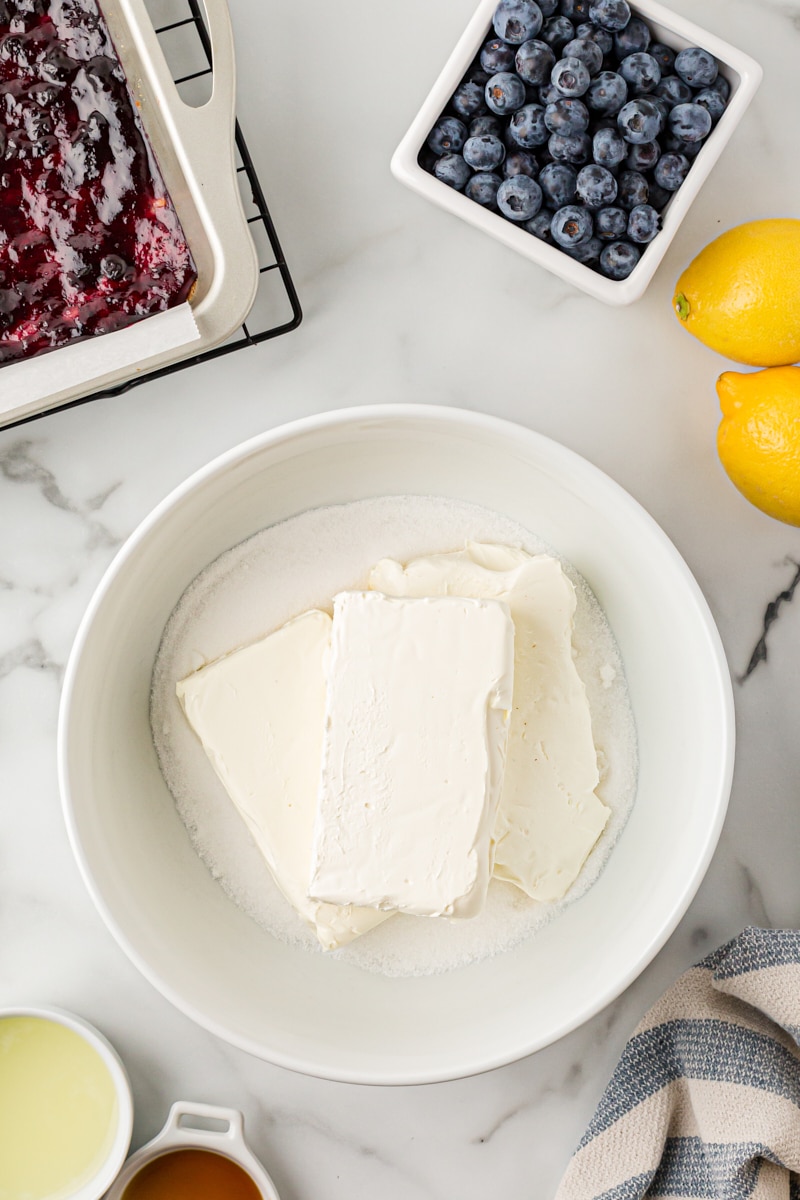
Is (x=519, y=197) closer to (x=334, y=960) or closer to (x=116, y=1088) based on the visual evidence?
(x=334, y=960)

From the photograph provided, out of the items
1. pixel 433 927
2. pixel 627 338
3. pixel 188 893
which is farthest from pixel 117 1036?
pixel 627 338

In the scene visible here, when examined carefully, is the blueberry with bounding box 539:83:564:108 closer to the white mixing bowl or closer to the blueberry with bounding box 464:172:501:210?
the blueberry with bounding box 464:172:501:210

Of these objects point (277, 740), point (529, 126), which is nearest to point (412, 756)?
point (277, 740)

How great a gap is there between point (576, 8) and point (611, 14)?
1.6 inches

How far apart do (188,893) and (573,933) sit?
0.47 metres

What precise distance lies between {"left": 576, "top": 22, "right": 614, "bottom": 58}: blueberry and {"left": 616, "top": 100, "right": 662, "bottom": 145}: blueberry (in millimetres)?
76

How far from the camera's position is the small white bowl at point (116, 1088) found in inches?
45.5

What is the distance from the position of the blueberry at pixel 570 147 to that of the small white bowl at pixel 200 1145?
3.92 ft

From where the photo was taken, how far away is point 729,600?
121cm

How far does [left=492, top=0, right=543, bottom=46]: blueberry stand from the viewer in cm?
97

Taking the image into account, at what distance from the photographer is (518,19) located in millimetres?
972

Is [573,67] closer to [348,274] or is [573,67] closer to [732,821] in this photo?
[348,274]

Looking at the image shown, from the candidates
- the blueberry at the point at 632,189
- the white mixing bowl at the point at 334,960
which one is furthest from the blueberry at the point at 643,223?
the white mixing bowl at the point at 334,960

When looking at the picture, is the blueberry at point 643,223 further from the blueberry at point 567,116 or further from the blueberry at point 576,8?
the blueberry at point 576,8
